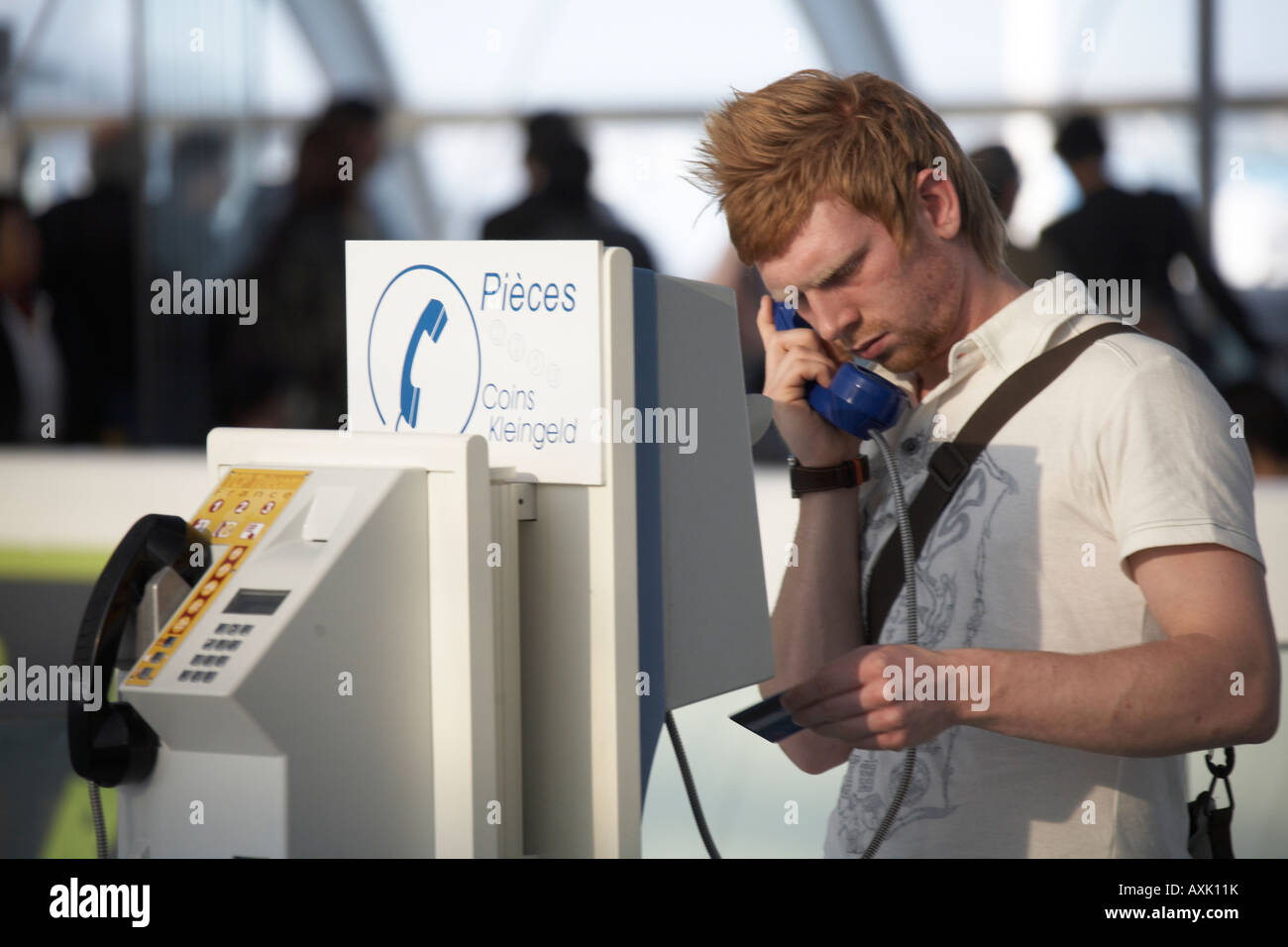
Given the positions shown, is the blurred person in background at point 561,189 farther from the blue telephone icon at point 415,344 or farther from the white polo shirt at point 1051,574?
the blue telephone icon at point 415,344

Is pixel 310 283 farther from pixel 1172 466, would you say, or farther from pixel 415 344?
pixel 1172 466

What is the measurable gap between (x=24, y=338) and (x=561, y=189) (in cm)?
209

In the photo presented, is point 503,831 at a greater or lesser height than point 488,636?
lesser

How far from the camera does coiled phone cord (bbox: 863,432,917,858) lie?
63.1 inches

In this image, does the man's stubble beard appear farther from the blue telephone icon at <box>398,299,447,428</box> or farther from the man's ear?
the blue telephone icon at <box>398,299,447,428</box>

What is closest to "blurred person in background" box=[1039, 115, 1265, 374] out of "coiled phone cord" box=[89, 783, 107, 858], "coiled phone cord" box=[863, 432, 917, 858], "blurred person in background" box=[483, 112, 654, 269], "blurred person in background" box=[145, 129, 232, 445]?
"blurred person in background" box=[483, 112, 654, 269]

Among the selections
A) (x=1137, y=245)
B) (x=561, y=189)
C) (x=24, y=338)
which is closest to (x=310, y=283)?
(x=561, y=189)

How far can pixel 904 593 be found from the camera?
169 cm

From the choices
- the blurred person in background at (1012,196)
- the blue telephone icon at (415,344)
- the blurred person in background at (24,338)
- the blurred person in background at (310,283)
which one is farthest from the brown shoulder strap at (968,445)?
the blurred person in background at (24,338)

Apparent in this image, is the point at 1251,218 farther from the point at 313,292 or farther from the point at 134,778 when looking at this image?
the point at 134,778

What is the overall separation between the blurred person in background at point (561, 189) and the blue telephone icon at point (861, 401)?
8.21 feet

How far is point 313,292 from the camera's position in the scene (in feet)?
14.9
